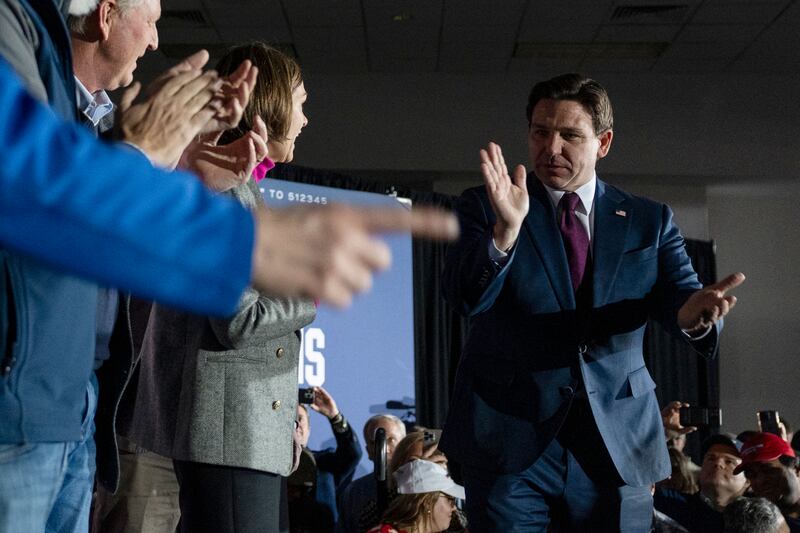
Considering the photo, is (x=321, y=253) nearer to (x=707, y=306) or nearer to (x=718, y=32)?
(x=707, y=306)

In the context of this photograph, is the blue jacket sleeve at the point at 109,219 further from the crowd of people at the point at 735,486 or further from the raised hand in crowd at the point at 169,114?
the crowd of people at the point at 735,486

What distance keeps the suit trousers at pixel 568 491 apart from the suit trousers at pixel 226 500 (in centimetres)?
57

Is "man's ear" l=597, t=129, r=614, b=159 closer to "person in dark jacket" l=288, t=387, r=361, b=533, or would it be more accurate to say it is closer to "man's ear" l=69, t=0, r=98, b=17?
"man's ear" l=69, t=0, r=98, b=17

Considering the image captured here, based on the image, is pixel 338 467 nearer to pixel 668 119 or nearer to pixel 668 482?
pixel 668 482

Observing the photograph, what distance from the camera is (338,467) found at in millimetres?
4668

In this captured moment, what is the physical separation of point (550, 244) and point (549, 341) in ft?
0.74

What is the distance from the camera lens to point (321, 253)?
1.98 ft

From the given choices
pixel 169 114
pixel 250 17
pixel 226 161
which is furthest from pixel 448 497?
pixel 250 17

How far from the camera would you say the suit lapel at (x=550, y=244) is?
2.10m

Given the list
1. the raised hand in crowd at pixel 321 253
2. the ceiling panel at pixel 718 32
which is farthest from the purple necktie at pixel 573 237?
the ceiling panel at pixel 718 32

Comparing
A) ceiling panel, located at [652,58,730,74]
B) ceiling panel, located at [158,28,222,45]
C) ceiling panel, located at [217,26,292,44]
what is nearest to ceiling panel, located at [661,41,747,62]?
ceiling panel, located at [652,58,730,74]

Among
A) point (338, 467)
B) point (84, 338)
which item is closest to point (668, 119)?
point (338, 467)

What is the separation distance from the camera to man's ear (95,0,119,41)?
154 cm

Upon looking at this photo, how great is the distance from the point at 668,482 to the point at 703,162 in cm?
439
